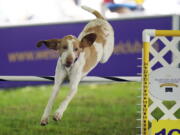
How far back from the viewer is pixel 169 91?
9.99ft

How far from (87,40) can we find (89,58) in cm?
11

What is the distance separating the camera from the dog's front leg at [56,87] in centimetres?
337

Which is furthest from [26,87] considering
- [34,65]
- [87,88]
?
[87,88]

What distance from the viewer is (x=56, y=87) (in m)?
3.40

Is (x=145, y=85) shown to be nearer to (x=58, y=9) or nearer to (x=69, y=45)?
(x=69, y=45)

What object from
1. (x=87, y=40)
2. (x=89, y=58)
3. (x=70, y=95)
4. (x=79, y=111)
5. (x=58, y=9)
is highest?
(x=58, y=9)

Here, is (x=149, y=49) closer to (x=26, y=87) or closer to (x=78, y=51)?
(x=78, y=51)

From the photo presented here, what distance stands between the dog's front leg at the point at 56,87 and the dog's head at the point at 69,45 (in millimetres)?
49

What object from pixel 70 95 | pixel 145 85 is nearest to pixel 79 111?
pixel 70 95

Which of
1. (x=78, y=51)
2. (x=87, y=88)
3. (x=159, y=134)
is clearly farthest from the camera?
(x=87, y=88)

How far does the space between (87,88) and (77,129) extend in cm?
25

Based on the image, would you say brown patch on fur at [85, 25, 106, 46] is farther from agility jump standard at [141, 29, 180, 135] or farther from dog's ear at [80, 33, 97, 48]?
agility jump standard at [141, 29, 180, 135]

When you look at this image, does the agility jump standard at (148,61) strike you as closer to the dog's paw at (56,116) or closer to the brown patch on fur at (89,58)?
the brown patch on fur at (89,58)

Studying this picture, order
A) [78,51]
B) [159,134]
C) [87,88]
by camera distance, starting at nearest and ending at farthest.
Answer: [159,134], [78,51], [87,88]
